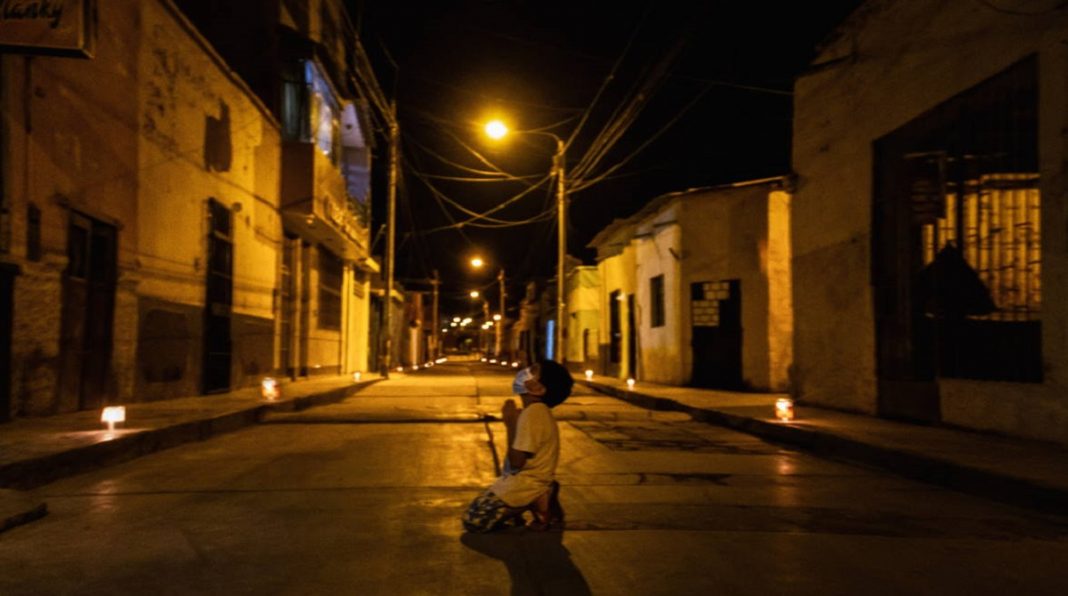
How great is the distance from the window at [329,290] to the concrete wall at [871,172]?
17.7 meters

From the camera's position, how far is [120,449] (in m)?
9.78

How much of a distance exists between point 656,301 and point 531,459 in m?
21.5

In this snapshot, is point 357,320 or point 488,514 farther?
point 357,320

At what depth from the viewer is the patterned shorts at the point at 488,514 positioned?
583 cm

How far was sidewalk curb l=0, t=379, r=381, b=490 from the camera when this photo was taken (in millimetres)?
7883

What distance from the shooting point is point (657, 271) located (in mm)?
26578

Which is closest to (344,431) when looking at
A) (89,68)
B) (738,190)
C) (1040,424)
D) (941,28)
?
(89,68)

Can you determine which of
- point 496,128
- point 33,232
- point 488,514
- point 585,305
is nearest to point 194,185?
point 33,232

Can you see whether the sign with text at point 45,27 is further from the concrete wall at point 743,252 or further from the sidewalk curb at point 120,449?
the concrete wall at point 743,252

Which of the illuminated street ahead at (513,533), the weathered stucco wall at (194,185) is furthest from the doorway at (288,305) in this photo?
the illuminated street ahead at (513,533)

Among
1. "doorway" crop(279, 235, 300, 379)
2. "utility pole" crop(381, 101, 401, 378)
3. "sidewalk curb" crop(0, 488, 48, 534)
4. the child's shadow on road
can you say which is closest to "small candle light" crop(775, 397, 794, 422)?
the child's shadow on road

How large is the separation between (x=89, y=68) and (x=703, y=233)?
1510 cm

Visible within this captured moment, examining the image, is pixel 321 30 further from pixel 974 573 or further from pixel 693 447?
pixel 974 573

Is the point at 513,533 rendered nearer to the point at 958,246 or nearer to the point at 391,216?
the point at 958,246
